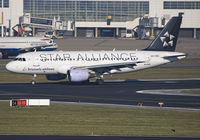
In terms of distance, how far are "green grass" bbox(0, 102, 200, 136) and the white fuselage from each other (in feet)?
50.4

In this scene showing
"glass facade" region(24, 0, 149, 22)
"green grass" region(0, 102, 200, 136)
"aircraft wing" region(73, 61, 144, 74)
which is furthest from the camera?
"glass facade" region(24, 0, 149, 22)

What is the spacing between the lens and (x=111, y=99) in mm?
45688

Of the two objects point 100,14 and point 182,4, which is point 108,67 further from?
point 100,14

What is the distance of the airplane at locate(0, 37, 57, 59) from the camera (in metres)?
106

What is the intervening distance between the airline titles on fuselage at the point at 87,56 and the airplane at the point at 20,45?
50.6 m

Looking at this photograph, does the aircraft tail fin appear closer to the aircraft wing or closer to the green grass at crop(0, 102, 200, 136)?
the aircraft wing

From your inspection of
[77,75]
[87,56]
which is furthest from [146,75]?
[77,75]

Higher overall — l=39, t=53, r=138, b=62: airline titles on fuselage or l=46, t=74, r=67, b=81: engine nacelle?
l=39, t=53, r=138, b=62: airline titles on fuselage

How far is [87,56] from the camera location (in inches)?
2271

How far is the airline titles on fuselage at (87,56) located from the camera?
5673 centimetres

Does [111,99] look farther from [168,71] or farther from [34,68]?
[168,71]

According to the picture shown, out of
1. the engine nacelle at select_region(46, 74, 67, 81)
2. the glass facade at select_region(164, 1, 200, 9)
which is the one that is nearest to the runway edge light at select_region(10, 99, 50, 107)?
the engine nacelle at select_region(46, 74, 67, 81)

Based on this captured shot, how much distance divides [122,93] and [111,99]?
14.4ft

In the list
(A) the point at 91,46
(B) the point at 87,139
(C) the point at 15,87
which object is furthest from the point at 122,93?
(A) the point at 91,46
